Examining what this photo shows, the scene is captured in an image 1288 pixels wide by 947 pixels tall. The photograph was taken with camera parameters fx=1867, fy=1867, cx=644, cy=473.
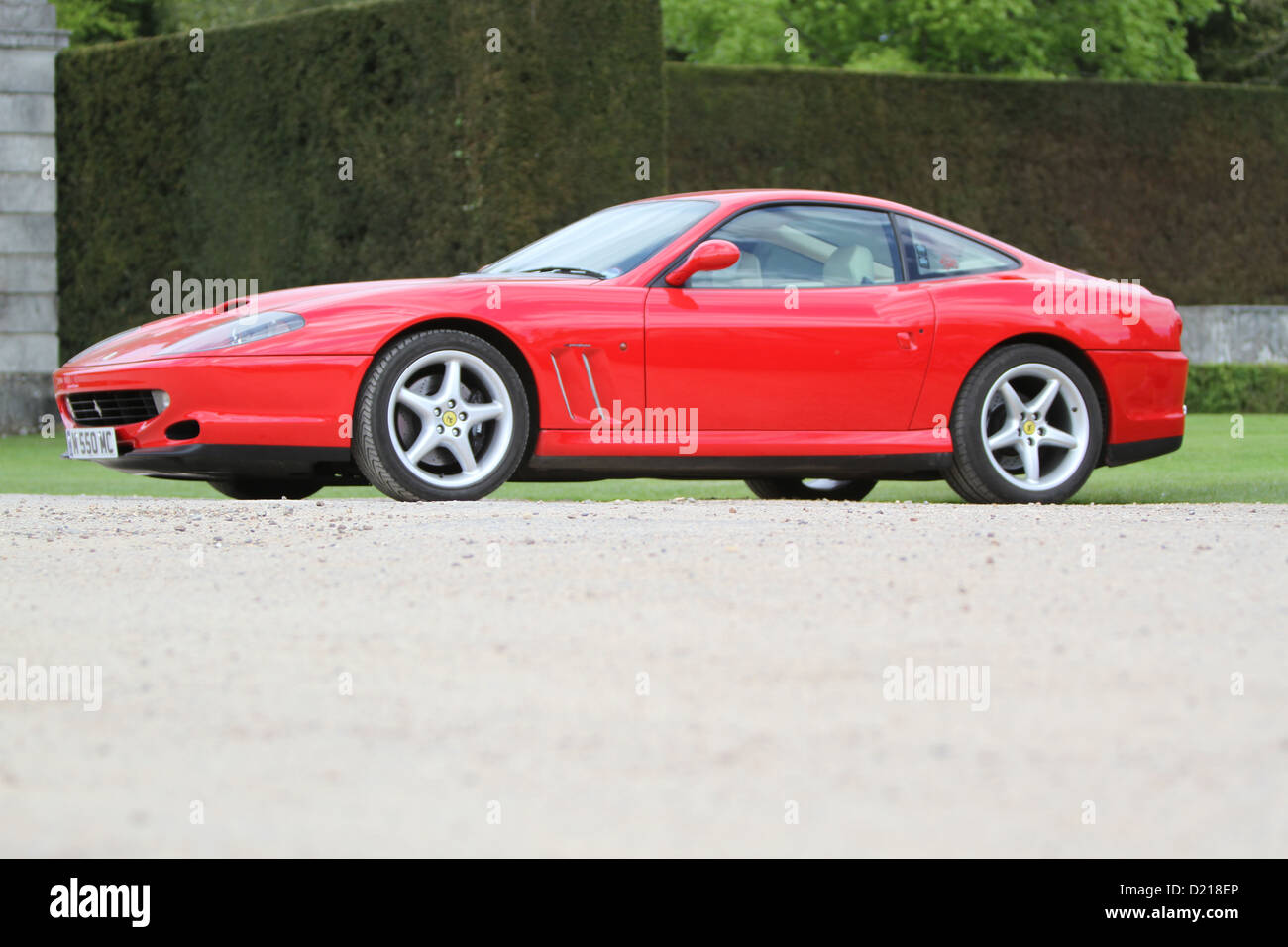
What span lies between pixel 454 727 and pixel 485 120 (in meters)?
11.6

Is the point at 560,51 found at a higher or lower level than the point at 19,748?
higher

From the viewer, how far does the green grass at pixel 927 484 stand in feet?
29.7

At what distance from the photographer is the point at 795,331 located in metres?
7.36

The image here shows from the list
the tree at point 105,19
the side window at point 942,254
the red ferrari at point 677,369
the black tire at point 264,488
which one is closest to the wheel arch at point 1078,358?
the red ferrari at point 677,369

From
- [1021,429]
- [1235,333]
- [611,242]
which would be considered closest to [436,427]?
[611,242]

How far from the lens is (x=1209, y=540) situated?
18.9ft

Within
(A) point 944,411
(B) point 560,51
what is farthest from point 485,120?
(A) point 944,411

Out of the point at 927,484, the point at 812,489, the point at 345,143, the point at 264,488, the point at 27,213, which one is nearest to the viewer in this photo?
the point at 264,488

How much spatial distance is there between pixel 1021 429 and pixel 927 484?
2.62 meters

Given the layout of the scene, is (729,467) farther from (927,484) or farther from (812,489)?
(927,484)

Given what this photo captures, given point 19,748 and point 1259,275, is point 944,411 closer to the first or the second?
point 19,748

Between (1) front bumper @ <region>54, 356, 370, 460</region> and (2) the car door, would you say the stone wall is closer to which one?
(2) the car door

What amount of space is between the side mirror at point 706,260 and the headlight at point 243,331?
1464mm
